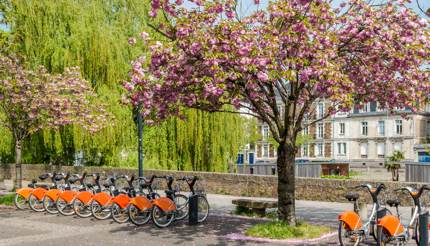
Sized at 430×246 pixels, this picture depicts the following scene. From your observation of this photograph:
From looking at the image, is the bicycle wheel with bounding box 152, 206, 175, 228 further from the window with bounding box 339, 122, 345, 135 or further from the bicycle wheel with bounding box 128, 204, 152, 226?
the window with bounding box 339, 122, 345, 135

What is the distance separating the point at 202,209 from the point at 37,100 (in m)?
7.52

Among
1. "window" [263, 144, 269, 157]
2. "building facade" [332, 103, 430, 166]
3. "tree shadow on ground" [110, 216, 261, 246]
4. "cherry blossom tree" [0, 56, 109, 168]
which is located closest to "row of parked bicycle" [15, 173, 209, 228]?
"tree shadow on ground" [110, 216, 261, 246]

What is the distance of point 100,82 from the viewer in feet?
85.8

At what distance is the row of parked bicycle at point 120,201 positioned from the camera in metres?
13.0

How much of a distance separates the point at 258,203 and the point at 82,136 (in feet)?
43.8

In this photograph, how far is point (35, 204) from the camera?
16.3m

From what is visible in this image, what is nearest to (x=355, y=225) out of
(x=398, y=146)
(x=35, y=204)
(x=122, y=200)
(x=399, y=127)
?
(x=122, y=200)

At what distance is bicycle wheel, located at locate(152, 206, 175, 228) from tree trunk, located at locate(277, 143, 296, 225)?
266 cm

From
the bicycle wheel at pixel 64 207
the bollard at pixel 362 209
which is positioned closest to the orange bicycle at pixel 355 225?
the bollard at pixel 362 209

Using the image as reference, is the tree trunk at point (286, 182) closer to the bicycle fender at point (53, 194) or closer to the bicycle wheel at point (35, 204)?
the bicycle fender at point (53, 194)

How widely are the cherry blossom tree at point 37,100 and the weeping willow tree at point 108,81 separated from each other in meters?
6.16

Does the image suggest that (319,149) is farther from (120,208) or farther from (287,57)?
(287,57)

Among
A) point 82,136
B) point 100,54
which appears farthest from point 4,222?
point 100,54

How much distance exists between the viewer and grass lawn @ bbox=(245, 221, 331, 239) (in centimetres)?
1120
